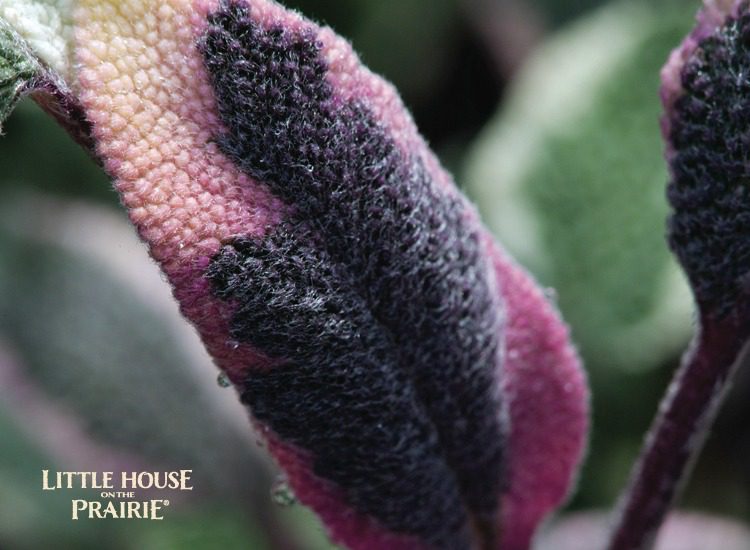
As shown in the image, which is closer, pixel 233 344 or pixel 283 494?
pixel 233 344

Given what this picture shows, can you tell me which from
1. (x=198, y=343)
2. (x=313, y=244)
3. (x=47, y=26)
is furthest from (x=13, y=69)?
(x=198, y=343)

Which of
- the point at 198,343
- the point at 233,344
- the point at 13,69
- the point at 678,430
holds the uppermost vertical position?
the point at 198,343

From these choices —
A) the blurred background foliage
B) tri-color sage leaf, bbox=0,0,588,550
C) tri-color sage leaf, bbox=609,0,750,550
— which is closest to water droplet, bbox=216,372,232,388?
tri-color sage leaf, bbox=0,0,588,550

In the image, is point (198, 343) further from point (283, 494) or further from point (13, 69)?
point (13, 69)

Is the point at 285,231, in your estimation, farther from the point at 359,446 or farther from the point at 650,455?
the point at 650,455

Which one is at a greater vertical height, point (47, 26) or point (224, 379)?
point (47, 26)

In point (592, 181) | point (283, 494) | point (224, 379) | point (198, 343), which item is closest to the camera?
point (224, 379)

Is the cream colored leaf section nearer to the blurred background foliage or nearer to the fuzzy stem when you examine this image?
the fuzzy stem

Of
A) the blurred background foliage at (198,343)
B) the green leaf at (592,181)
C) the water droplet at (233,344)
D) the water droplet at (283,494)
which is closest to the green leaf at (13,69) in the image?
the water droplet at (233,344)

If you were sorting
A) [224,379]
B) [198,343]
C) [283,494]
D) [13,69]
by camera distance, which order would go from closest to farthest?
[13,69] → [224,379] → [283,494] → [198,343]
